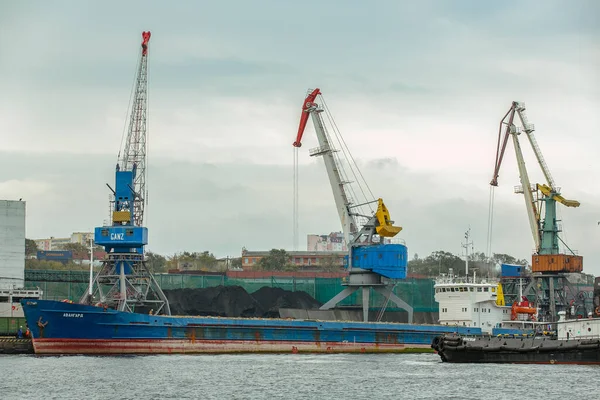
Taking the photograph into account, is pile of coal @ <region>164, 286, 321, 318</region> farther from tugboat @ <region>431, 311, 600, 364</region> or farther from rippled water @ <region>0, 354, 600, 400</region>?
tugboat @ <region>431, 311, 600, 364</region>

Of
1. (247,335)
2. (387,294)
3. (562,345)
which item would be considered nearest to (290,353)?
(247,335)

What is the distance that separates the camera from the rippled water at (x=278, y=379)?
53.9 meters

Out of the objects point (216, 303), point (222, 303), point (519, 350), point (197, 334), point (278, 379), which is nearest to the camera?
point (278, 379)

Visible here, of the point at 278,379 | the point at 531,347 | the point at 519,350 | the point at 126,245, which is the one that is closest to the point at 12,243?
the point at 126,245

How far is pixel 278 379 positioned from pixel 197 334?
23456mm

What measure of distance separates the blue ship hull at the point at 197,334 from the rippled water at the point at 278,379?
2.66 m

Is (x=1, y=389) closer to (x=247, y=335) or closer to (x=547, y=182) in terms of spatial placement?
(x=247, y=335)

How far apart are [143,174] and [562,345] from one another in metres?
41.4

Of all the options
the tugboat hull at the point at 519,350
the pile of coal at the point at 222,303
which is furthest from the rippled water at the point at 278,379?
the pile of coal at the point at 222,303

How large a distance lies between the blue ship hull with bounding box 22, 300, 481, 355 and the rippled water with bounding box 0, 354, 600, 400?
2661 millimetres

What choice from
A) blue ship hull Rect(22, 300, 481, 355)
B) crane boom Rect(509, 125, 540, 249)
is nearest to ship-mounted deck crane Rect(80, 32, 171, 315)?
blue ship hull Rect(22, 300, 481, 355)

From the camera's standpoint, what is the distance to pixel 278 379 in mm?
61406

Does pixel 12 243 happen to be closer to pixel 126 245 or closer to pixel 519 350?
pixel 126 245

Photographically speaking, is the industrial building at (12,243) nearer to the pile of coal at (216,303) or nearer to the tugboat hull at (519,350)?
the pile of coal at (216,303)
